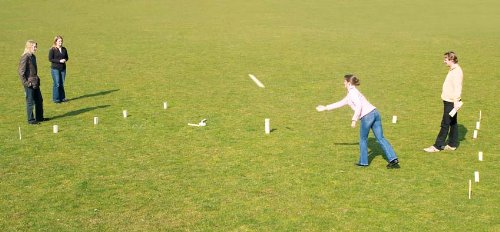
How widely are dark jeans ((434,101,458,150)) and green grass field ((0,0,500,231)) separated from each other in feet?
1.19

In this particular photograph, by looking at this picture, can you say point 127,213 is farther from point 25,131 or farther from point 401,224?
point 25,131

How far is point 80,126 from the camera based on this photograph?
749 inches

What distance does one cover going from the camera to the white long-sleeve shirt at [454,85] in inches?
612

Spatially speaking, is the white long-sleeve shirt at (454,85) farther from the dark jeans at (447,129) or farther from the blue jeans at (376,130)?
the blue jeans at (376,130)

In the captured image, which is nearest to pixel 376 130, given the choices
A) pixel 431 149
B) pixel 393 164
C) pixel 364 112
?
pixel 364 112

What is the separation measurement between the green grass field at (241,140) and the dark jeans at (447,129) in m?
0.36

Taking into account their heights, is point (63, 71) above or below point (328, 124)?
above

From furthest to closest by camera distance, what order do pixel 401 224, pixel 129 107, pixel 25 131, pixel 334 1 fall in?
pixel 334 1 → pixel 129 107 → pixel 25 131 → pixel 401 224

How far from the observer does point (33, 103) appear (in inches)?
748

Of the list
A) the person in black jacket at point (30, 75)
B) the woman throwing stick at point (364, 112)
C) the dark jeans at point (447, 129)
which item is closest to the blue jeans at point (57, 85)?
the person in black jacket at point (30, 75)

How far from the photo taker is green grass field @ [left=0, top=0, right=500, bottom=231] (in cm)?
1223

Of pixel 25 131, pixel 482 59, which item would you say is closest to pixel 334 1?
pixel 482 59

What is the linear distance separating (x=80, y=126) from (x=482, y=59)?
21878 mm

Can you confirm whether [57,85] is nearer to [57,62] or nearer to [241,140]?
[57,62]
